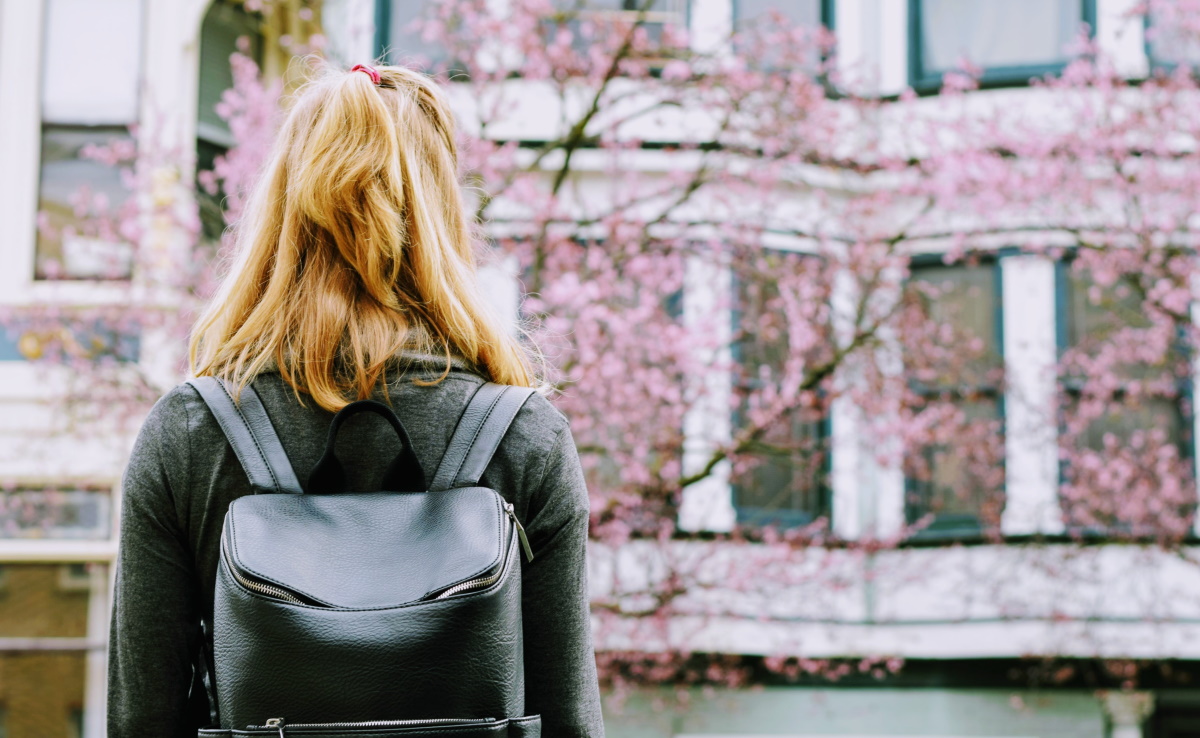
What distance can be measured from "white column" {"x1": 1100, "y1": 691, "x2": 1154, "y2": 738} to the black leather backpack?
944 centimetres

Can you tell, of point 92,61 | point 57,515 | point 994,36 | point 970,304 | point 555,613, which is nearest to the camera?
point 555,613

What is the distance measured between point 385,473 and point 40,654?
8.64 m

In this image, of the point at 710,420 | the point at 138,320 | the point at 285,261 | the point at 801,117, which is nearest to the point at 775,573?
the point at 710,420

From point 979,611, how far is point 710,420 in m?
2.74

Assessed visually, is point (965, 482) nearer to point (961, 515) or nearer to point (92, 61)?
point (961, 515)

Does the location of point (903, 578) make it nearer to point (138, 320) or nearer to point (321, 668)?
point (138, 320)

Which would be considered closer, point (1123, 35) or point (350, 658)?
point (350, 658)

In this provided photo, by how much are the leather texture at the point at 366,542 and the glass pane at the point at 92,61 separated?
890 cm

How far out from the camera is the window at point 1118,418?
375 inches

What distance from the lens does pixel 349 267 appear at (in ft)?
6.11

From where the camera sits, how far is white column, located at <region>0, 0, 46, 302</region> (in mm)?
9438

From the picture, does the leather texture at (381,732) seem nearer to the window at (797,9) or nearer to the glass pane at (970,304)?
the glass pane at (970,304)

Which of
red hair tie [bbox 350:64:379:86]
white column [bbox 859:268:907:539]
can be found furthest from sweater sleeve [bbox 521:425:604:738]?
white column [bbox 859:268:907:539]

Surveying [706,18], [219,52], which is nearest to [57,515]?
[219,52]
